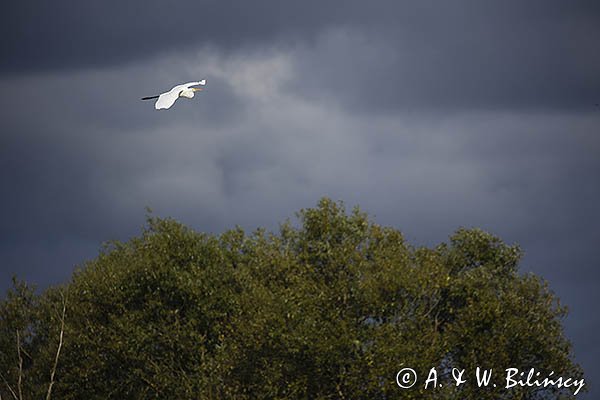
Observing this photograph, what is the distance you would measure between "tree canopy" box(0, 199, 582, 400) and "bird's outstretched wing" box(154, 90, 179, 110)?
995 cm

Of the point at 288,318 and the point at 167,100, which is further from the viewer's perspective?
the point at 288,318

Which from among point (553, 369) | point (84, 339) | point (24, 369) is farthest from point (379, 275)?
point (24, 369)

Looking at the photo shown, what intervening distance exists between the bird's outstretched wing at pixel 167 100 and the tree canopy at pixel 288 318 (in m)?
9.95

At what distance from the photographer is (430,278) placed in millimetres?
44656

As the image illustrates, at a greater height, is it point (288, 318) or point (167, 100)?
point (167, 100)

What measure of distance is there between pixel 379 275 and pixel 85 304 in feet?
57.1

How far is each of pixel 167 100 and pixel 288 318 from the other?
10.7m

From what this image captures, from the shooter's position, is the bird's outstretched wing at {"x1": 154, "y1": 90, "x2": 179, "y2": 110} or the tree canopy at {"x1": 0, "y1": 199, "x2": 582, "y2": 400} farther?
the tree canopy at {"x1": 0, "y1": 199, "x2": 582, "y2": 400}

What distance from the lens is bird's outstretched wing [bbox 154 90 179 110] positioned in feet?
117

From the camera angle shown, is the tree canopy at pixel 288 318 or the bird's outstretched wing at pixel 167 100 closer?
the bird's outstretched wing at pixel 167 100

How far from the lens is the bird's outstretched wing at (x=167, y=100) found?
3569 centimetres

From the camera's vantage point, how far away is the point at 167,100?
121 feet

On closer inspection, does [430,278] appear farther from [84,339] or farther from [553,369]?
[84,339]

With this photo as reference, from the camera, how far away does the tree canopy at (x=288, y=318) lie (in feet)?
133
